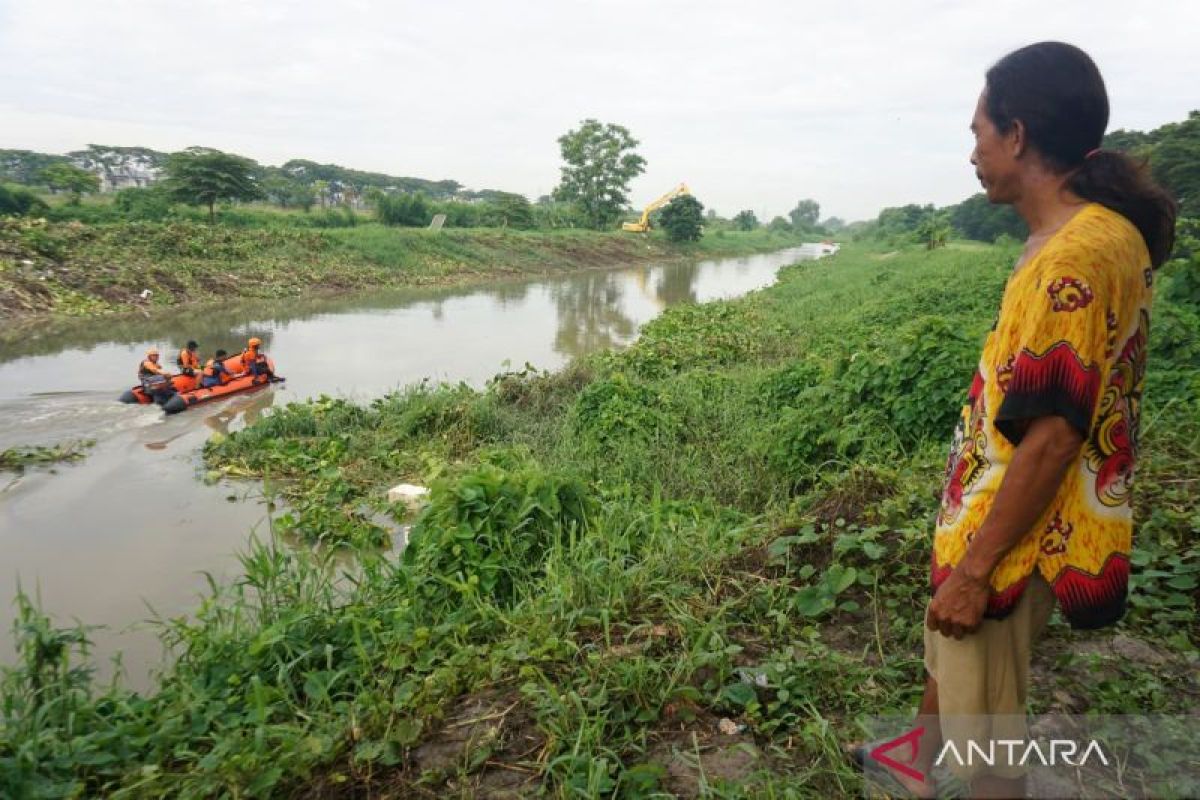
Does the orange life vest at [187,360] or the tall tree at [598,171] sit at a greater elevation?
the tall tree at [598,171]

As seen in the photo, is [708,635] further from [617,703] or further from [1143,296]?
[1143,296]

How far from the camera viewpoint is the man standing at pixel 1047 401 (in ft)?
4.57

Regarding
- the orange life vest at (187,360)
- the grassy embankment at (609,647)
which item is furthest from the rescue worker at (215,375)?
the grassy embankment at (609,647)

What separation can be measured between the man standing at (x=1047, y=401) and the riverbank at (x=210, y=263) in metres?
17.5

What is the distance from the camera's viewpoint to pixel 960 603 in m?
1.53

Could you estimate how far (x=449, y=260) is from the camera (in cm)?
3042

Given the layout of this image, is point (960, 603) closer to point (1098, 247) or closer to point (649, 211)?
point (1098, 247)

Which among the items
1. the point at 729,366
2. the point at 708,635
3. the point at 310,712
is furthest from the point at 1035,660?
the point at 729,366

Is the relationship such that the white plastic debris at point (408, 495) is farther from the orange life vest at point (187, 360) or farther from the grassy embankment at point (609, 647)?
the orange life vest at point (187, 360)

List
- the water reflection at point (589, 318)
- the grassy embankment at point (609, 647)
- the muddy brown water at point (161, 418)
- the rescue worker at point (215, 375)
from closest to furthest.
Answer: the grassy embankment at point (609, 647) → the muddy brown water at point (161, 418) → the rescue worker at point (215, 375) → the water reflection at point (589, 318)

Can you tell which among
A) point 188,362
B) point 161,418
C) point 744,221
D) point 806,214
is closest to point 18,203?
point 188,362

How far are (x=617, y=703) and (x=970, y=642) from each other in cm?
128

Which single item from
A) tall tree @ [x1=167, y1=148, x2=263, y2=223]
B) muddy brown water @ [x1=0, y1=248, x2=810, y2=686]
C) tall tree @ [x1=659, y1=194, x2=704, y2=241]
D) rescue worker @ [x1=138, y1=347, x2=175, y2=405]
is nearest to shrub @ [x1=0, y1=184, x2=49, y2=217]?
tall tree @ [x1=167, y1=148, x2=263, y2=223]

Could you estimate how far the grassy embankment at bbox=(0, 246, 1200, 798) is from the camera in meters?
2.25
